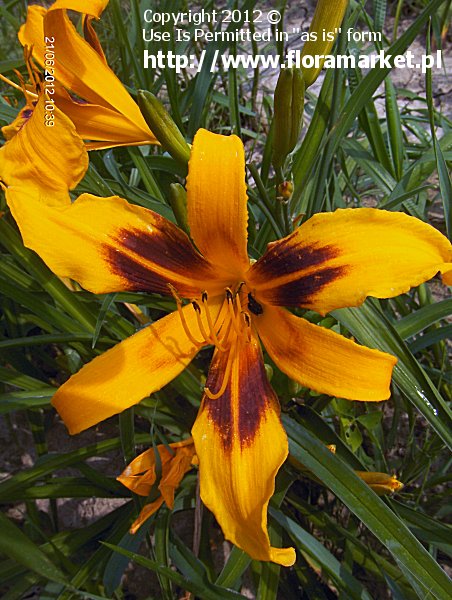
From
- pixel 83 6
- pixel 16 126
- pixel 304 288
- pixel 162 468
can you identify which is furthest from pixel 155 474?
pixel 83 6

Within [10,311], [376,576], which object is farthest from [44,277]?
[376,576]

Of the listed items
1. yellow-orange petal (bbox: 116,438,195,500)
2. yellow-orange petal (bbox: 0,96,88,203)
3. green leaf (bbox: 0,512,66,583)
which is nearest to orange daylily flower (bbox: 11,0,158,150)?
yellow-orange petal (bbox: 0,96,88,203)

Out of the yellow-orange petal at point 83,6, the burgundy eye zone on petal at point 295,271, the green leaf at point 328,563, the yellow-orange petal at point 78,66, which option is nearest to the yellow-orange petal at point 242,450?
the burgundy eye zone on petal at point 295,271

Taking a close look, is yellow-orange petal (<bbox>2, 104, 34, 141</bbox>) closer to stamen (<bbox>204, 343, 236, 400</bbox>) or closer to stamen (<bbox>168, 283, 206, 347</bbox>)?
stamen (<bbox>168, 283, 206, 347</bbox>)

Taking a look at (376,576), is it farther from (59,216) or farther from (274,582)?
(59,216)

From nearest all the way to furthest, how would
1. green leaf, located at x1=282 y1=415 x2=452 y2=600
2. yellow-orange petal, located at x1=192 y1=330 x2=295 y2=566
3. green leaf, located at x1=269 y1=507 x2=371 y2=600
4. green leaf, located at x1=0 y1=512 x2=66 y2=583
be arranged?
yellow-orange petal, located at x1=192 y1=330 x2=295 y2=566 → green leaf, located at x1=282 y1=415 x2=452 y2=600 → green leaf, located at x1=0 y1=512 x2=66 y2=583 → green leaf, located at x1=269 y1=507 x2=371 y2=600

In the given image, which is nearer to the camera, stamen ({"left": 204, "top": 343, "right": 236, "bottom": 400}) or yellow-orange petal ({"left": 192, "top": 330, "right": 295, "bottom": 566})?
yellow-orange petal ({"left": 192, "top": 330, "right": 295, "bottom": 566})
